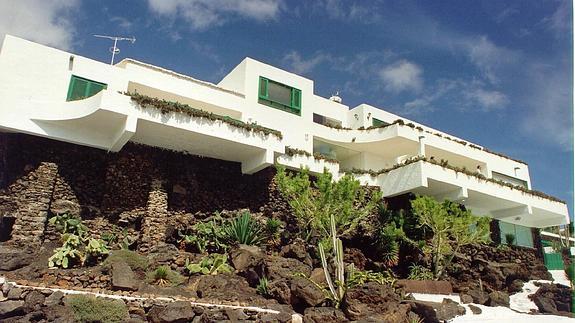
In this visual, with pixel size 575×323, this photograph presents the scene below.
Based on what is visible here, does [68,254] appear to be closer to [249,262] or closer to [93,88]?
[249,262]

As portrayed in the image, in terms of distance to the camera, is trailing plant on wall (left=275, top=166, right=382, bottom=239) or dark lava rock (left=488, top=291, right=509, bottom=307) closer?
trailing plant on wall (left=275, top=166, right=382, bottom=239)

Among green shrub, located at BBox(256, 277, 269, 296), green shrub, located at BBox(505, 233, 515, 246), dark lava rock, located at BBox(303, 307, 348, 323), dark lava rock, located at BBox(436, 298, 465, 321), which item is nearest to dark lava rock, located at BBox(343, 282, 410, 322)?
dark lava rock, located at BBox(303, 307, 348, 323)

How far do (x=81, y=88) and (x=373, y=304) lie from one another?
45.4 ft

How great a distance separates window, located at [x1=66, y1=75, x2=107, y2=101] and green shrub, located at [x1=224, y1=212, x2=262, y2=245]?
7699mm

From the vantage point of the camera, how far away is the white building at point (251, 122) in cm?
1688

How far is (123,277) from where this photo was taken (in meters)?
13.4

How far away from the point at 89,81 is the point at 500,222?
23580 millimetres

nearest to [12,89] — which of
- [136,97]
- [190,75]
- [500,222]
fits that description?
[136,97]

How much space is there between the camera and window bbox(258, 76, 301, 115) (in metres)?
23.2

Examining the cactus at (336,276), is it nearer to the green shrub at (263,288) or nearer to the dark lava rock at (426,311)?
the green shrub at (263,288)

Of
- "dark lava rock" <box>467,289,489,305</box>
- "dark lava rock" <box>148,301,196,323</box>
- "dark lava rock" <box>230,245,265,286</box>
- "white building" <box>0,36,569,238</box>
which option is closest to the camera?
"dark lava rock" <box>148,301,196,323</box>

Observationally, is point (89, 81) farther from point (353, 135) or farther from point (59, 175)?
point (353, 135)

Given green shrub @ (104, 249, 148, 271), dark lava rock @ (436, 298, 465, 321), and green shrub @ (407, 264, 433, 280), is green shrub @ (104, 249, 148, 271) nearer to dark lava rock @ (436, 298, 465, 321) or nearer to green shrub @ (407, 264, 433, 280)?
dark lava rock @ (436, 298, 465, 321)

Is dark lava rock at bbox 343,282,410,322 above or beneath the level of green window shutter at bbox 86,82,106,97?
beneath
